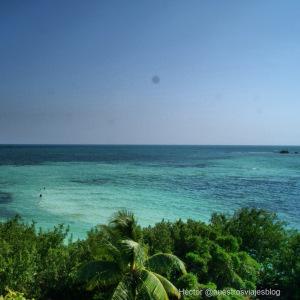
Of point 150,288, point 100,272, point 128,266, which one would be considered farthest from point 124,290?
point 100,272

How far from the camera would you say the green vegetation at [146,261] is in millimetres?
11844

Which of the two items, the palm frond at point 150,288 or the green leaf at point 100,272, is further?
the green leaf at point 100,272

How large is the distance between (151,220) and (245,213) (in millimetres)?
17925

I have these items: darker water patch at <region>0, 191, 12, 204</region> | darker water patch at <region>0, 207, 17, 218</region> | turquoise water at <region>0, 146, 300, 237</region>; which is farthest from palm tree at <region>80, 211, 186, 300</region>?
darker water patch at <region>0, 191, 12, 204</region>

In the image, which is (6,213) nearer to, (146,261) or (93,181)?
(93,181)

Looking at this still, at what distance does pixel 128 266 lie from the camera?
12.0 metres

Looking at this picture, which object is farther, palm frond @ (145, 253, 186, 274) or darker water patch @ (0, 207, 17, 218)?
darker water patch @ (0, 207, 17, 218)

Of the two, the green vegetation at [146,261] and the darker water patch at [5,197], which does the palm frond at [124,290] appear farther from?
the darker water patch at [5,197]

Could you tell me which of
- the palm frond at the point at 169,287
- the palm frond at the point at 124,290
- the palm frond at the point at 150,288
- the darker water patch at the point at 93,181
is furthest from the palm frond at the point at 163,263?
the darker water patch at the point at 93,181

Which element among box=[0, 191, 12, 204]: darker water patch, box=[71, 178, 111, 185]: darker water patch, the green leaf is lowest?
box=[0, 191, 12, 204]: darker water patch

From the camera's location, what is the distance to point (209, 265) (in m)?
15.3

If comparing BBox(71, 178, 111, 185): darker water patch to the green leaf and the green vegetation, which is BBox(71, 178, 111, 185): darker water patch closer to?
the green vegetation

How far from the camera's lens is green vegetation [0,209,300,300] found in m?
11.8

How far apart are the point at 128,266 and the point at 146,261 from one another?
0.69 meters
